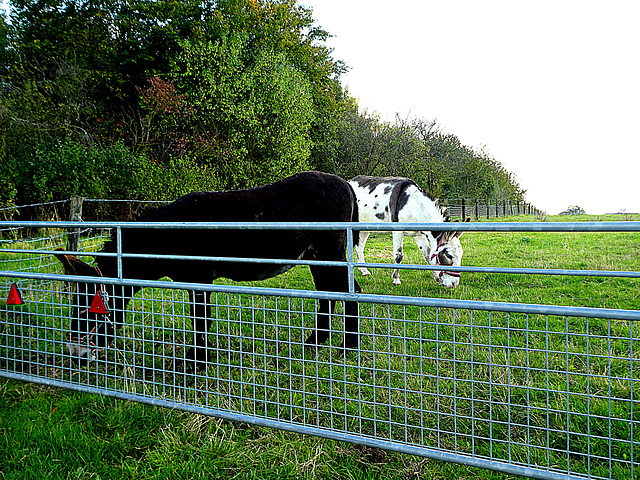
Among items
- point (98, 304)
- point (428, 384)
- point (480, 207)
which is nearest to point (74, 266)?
point (98, 304)

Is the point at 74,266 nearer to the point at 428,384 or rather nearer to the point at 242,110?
the point at 428,384

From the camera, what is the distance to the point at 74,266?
363 centimetres

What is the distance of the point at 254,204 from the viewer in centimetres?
452

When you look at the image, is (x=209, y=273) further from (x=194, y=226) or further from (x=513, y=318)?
(x=513, y=318)

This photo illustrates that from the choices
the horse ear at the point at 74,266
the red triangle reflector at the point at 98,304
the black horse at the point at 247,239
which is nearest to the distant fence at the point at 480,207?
the black horse at the point at 247,239

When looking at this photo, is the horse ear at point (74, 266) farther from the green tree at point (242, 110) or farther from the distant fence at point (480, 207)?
the distant fence at point (480, 207)

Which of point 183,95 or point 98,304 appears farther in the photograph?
point 183,95

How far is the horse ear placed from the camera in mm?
3506

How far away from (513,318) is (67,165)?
32.2 feet

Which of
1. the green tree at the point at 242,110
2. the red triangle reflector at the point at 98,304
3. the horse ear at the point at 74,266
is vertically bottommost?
the red triangle reflector at the point at 98,304

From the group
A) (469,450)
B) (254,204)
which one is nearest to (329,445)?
(469,450)

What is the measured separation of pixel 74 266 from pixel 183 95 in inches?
588

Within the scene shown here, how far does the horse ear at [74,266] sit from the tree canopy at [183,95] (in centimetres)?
908

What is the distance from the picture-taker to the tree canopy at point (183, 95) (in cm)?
1423
